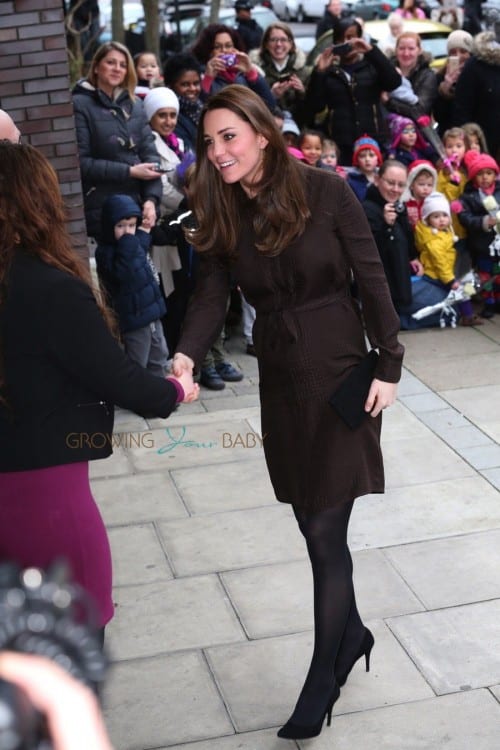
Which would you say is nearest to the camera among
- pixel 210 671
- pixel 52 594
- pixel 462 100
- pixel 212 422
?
pixel 52 594

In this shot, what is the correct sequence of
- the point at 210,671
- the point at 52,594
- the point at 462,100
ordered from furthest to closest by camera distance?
the point at 462,100 < the point at 210,671 < the point at 52,594

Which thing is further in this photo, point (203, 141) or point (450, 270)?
point (450, 270)

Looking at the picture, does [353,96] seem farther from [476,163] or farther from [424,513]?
[424,513]

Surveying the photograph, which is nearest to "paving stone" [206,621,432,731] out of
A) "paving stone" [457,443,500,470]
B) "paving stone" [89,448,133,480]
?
"paving stone" [457,443,500,470]

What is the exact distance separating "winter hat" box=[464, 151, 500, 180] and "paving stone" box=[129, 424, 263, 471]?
324cm

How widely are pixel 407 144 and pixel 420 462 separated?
398cm

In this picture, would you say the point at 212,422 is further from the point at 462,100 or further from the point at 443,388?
the point at 462,100

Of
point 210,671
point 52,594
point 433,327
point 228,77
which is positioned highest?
point 52,594

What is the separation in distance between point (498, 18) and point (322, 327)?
762cm

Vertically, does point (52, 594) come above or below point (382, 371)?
above

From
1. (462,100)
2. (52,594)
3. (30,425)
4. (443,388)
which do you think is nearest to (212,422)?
(443,388)

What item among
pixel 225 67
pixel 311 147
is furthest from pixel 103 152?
pixel 311 147

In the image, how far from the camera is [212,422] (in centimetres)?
681

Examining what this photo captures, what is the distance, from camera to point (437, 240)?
335 inches
